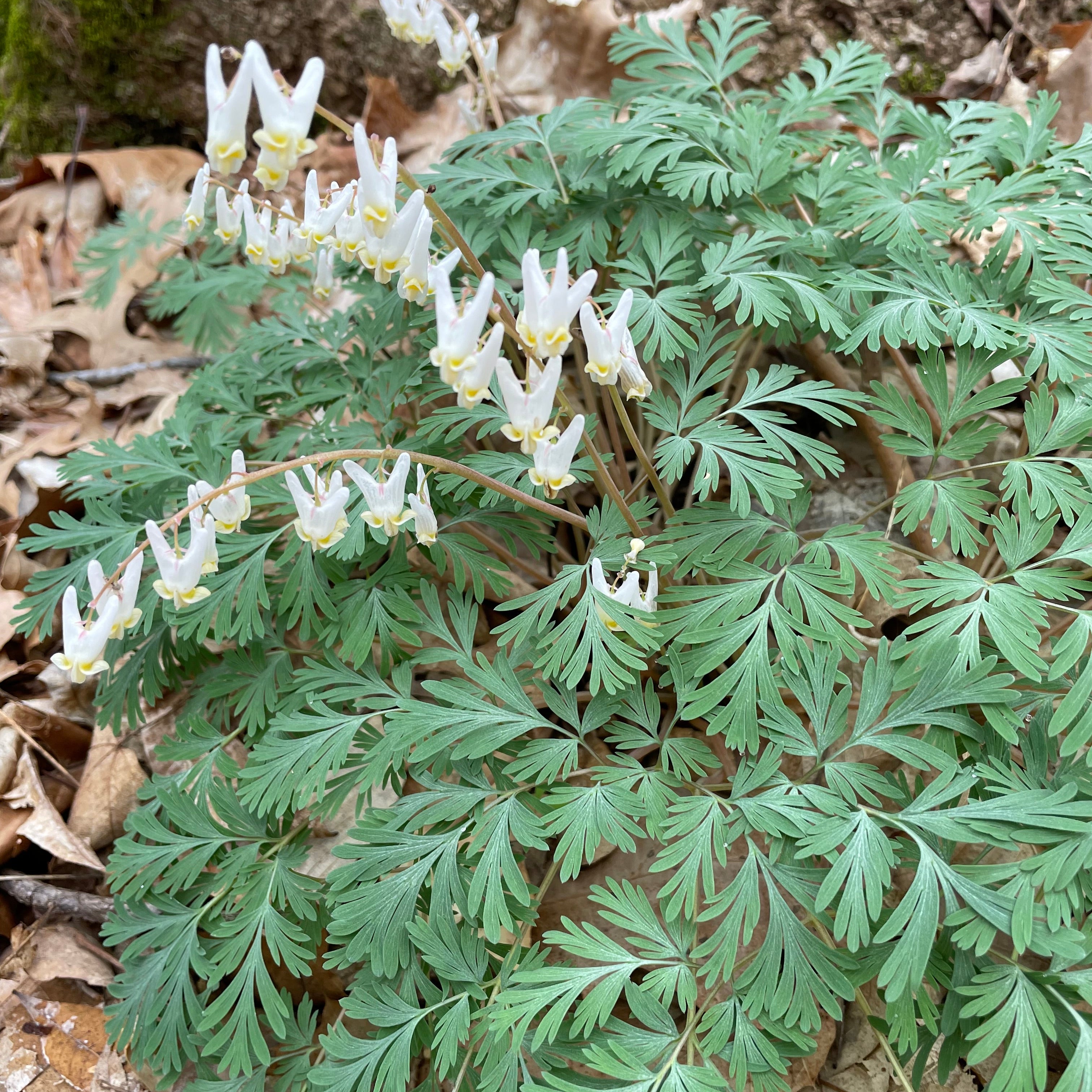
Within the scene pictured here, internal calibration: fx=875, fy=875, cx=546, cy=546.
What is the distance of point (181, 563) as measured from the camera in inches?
79.1

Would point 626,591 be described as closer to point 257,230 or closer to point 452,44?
point 257,230

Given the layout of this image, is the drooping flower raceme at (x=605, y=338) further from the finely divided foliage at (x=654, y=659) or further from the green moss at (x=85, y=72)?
the green moss at (x=85, y=72)

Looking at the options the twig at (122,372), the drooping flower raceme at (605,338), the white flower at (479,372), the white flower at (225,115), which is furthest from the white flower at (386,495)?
the twig at (122,372)

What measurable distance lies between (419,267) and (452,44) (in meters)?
1.35

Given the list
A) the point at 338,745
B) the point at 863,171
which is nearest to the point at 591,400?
the point at 863,171

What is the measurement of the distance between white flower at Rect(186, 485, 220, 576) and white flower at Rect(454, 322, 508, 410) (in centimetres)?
66

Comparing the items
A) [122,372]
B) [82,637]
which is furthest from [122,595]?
[122,372]

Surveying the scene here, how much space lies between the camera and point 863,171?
9.14 ft

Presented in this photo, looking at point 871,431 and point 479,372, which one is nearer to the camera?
point 479,372

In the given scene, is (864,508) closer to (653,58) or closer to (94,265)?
(653,58)

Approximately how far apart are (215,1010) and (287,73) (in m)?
4.72

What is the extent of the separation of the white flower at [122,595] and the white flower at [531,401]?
36.1 inches

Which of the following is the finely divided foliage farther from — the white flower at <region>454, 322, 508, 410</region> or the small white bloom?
the small white bloom

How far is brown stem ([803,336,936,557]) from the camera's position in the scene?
2979mm
